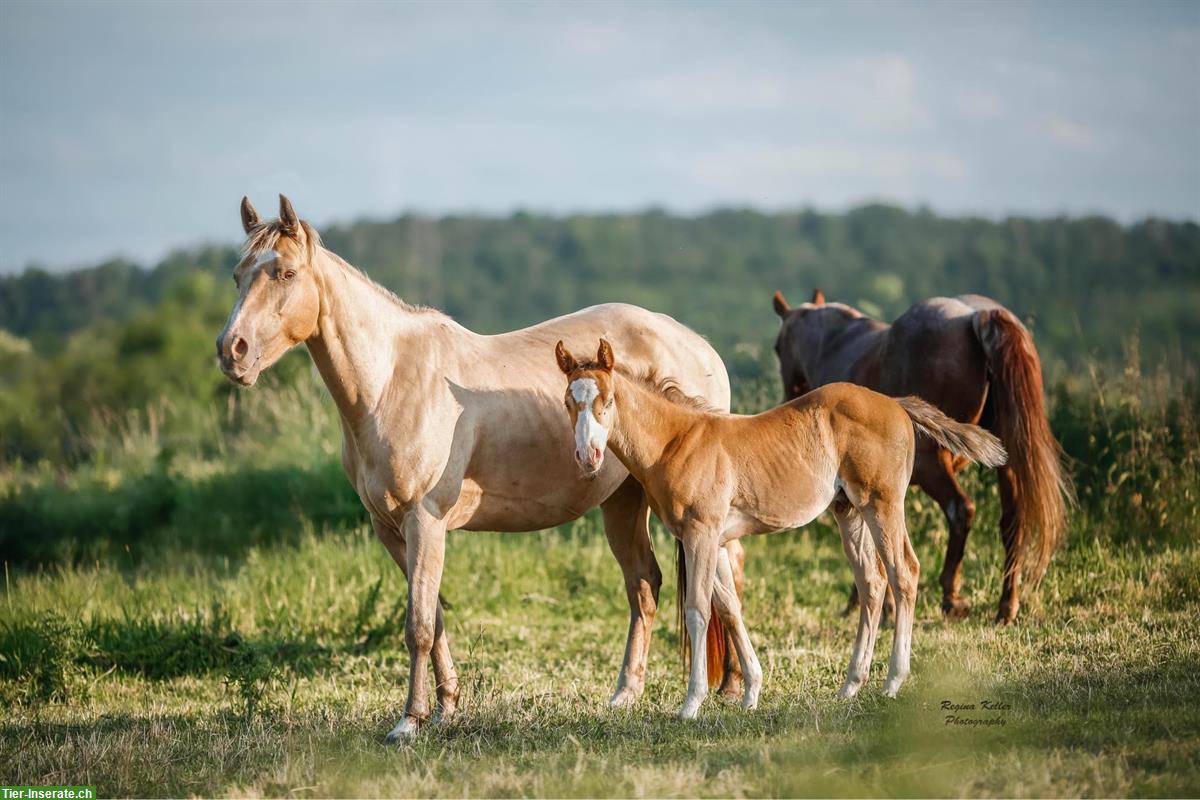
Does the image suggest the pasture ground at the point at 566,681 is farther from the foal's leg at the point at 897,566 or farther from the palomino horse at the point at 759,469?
the palomino horse at the point at 759,469

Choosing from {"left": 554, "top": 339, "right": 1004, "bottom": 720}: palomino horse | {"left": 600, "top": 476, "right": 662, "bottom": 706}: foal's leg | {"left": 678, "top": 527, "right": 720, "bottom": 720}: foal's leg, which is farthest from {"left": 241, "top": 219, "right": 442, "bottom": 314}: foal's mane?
{"left": 678, "top": 527, "right": 720, "bottom": 720}: foal's leg

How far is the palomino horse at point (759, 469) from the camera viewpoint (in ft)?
18.3

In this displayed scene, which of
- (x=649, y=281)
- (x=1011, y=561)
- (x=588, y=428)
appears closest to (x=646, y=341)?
(x=588, y=428)

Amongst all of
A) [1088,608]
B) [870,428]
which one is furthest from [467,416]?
[1088,608]

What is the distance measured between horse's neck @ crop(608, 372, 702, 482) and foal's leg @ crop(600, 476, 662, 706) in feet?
3.41

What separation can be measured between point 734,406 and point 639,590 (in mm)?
5671

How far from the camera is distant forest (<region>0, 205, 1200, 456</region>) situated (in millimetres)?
24359

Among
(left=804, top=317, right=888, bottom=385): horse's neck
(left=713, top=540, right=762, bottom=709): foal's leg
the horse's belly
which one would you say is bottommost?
(left=713, top=540, right=762, bottom=709): foal's leg

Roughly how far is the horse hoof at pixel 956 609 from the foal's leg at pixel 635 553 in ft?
7.96

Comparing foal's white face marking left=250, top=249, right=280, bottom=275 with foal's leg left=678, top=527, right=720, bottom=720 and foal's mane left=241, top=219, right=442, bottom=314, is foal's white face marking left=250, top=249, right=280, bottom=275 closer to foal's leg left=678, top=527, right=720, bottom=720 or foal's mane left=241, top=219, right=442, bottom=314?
foal's mane left=241, top=219, right=442, bottom=314

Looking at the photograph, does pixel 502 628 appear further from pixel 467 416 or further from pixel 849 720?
pixel 849 720

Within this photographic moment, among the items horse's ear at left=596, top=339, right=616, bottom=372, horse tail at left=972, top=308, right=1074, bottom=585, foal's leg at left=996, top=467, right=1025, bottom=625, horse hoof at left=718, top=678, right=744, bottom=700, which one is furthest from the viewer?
foal's leg at left=996, top=467, right=1025, bottom=625

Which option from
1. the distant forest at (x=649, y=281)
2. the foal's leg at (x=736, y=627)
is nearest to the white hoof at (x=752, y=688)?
the foal's leg at (x=736, y=627)

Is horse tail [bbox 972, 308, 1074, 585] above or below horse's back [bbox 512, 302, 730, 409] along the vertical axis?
below
